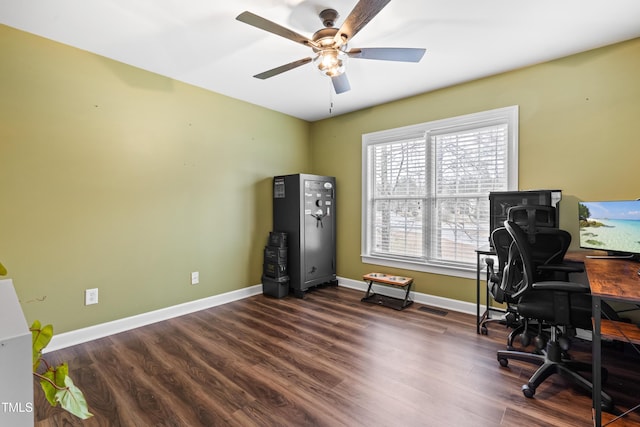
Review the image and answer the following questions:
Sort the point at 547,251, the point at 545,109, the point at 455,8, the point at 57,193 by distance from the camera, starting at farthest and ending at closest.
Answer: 1. the point at 545,109
2. the point at 57,193
3. the point at 547,251
4. the point at 455,8

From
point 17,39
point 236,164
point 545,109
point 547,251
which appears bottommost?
point 547,251

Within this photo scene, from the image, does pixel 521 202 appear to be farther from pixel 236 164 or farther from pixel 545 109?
pixel 236 164

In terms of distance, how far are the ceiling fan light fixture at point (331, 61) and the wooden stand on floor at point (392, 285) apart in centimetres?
242

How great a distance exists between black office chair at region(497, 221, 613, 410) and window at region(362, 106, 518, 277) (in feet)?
4.21

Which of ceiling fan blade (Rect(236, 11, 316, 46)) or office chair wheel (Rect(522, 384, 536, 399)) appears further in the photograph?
office chair wheel (Rect(522, 384, 536, 399))

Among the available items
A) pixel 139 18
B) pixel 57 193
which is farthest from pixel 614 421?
pixel 57 193

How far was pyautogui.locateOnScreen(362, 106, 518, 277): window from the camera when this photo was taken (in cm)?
316

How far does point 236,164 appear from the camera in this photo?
150 inches

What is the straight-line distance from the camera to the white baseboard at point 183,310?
2568 millimetres

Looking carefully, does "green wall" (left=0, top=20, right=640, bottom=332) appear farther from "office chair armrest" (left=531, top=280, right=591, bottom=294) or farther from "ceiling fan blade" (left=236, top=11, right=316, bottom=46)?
"ceiling fan blade" (left=236, top=11, right=316, bottom=46)

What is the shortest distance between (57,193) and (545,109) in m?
4.43

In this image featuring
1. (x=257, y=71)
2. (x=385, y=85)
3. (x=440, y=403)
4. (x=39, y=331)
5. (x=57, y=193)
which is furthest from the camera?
(x=385, y=85)

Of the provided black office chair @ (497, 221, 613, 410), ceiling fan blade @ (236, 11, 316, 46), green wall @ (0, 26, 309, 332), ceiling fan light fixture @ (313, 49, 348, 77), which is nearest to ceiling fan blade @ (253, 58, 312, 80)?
ceiling fan light fixture @ (313, 49, 348, 77)

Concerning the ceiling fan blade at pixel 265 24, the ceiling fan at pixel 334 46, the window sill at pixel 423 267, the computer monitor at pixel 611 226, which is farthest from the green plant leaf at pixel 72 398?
the window sill at pixel 423 267
